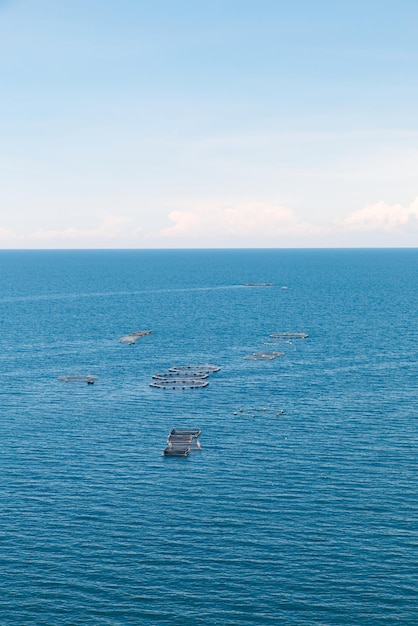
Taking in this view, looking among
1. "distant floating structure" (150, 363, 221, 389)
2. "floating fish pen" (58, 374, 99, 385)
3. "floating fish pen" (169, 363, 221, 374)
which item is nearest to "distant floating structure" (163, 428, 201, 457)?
"distant floating structure" (150, 363, 221, 389)

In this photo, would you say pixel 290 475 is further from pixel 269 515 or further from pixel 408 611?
pixel 408 611

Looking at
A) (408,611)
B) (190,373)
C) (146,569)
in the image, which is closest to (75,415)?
(190,373)

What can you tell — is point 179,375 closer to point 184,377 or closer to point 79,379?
point 184,377

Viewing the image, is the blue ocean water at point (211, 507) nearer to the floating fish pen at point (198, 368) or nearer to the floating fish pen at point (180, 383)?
the floating fish pen at point (180, 383)

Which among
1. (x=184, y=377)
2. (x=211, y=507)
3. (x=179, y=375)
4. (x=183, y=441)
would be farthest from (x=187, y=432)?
(x=179, y=375)

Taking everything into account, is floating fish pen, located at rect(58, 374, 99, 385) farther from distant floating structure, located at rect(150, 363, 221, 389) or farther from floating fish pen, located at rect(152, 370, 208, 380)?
floating fish pen, located at rect(152, 370, 208, 380)
